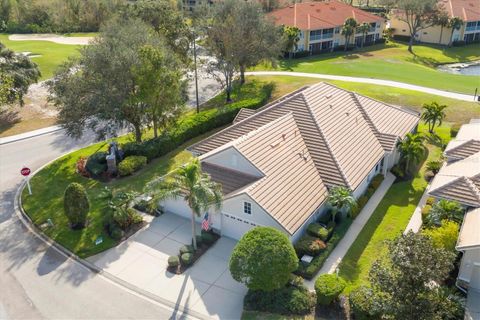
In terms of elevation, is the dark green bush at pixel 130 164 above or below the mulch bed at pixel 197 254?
above

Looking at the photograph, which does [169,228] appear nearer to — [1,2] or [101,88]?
[101,88]

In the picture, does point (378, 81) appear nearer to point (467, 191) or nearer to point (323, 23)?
point (323, 23)

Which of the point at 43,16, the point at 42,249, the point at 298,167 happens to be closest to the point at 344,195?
the point at 298,167

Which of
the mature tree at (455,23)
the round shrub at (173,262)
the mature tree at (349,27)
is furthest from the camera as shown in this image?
the mature tree at (455,23)

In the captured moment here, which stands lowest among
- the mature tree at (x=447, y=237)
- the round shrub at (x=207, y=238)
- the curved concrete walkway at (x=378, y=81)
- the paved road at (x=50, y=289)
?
the paved road at (x=50, y=289)

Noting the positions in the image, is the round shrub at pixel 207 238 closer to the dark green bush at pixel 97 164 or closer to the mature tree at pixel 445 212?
the dark green bush at pixel 97 164

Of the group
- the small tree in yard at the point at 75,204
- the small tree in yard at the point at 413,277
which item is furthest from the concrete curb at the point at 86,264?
the small tree in yard at the point at 413,277

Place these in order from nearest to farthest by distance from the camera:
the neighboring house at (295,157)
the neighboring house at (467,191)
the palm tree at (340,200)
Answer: the neighboring house at (467,191) < the neighboring house at (295,157) < the palm tree at (340,200)

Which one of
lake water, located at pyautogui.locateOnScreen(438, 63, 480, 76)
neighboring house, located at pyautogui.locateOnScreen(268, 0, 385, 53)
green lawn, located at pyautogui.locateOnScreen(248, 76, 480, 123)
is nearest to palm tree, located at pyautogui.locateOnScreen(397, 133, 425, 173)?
green lawn, located at pyautogui.locateOnScreen(248, 76, 480, 123)

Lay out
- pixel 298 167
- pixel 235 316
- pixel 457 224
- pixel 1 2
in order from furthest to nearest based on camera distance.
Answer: pixel 1 2, pixel 298 167, pixel 457 224, pixel 235 316
